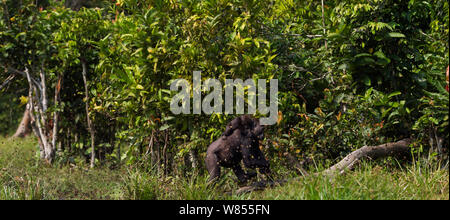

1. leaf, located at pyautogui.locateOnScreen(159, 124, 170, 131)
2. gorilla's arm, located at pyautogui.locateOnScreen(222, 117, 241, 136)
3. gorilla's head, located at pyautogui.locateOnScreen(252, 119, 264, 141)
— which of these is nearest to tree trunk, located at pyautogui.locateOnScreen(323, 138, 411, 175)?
gorilla's head, located at pyautogui.locateOnScreen(252, 119, 264, 141)

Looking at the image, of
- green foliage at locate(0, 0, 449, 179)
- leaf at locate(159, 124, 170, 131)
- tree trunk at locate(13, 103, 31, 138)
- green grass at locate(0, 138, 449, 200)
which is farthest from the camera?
tree trunk at locate(13, 103, 31, 138)

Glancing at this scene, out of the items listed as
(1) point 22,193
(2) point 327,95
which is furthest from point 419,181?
(1) point 22,193

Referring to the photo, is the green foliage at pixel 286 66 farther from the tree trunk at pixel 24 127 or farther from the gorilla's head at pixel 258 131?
the tree trunk at pixel 24 127

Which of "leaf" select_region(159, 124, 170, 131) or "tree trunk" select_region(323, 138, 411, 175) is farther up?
"leaf" select_region(159, 124, 170, 131)

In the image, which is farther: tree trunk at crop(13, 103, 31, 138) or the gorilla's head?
tree trunk at crop(13, 103, 31, 138)

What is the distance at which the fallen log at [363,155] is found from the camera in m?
5.06

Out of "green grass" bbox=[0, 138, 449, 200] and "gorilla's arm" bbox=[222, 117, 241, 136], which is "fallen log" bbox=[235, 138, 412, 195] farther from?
"gorilla's arm" bbox=[222, 117, 241, 136]

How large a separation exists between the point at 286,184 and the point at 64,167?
4.31 metres

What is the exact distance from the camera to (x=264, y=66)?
5789 millimetres

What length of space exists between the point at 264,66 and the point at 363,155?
1.67 m

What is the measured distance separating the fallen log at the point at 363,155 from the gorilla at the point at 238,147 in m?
0.24

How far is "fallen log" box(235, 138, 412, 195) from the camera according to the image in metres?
5.06

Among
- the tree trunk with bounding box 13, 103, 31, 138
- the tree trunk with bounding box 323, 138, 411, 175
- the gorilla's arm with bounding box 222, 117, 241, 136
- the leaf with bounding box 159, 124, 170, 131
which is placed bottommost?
the tree trunk with bounding box 13, 103, 31, 138

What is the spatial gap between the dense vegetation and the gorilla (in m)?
0.44
